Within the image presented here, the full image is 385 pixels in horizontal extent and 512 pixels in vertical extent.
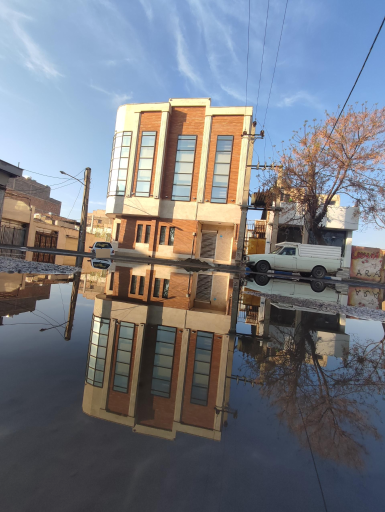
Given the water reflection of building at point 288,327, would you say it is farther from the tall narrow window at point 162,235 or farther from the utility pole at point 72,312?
→ the tall narrow window at point 162,235

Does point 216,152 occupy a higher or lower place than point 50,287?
higher

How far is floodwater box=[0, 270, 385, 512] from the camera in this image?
109cm

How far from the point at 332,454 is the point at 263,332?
2.33m

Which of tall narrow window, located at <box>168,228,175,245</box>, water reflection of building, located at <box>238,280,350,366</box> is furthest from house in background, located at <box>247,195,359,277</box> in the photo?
water reflection of building, located at <box>238,280,350,366</box>

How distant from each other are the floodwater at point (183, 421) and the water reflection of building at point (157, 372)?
0.01 meters

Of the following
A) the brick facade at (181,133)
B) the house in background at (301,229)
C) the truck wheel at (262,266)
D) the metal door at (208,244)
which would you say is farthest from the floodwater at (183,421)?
the house in background at (301,229)

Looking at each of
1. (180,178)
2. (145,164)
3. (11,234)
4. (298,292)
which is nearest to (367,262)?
(180,178)

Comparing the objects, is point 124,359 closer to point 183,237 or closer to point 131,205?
point 183,237

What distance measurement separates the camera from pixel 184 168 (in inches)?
950

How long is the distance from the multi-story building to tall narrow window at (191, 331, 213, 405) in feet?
65.0

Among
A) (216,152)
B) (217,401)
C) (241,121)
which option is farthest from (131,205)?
(217,401)

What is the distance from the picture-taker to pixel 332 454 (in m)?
1.43

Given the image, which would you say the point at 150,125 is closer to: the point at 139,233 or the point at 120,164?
the point at 120,164

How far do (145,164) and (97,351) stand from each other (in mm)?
23839
